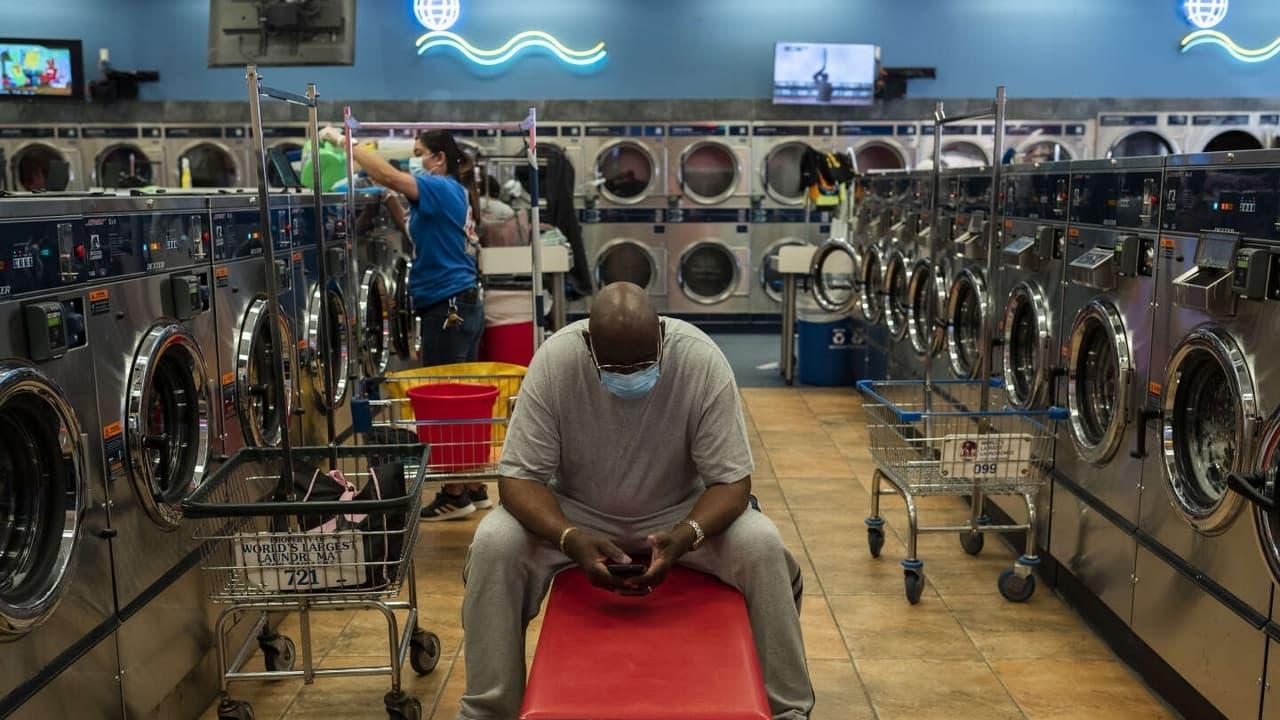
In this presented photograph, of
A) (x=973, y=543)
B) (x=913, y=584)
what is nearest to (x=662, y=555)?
(x=913, y=584)

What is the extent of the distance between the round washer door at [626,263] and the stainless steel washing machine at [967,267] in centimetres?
509

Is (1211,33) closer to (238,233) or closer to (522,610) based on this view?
(238,233)

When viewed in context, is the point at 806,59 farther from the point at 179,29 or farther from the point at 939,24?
the point at 179,29

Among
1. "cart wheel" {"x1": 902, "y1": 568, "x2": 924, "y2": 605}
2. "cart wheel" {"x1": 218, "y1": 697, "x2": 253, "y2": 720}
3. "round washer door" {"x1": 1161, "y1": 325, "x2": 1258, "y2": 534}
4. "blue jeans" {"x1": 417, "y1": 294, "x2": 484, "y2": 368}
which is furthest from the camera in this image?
"blue jeans" {"x1": 417, "y1": 294, "x2": 484, "y2": 368}

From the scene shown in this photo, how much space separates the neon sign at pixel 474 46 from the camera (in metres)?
11.1

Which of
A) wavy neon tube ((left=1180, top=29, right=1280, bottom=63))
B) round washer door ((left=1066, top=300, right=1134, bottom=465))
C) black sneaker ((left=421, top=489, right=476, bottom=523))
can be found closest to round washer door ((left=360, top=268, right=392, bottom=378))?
black sneaker ((left=421, top=489, right=476, bottom=523))

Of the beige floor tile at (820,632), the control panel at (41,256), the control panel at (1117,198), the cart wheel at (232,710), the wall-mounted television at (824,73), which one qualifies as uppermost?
the wall-mounted television at (824,73)

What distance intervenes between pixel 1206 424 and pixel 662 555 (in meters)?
1.81

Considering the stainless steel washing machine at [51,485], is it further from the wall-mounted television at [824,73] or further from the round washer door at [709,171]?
the wall-mounted television at [824,73]

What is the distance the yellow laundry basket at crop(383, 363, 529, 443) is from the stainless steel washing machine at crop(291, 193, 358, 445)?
0.87ft

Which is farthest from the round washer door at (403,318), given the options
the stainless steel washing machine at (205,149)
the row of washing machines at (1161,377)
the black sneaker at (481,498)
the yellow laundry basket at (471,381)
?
the stainless steel washing machine at (205,149)

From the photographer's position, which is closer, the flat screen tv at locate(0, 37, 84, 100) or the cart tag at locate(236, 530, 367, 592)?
the cart tag at locate(236, 530, 367, 592)

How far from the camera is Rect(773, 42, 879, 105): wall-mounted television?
10.8m

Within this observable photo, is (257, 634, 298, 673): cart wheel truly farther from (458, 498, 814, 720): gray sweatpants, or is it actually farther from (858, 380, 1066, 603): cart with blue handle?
(858, 380, 1066, 603): cart with blue handle
